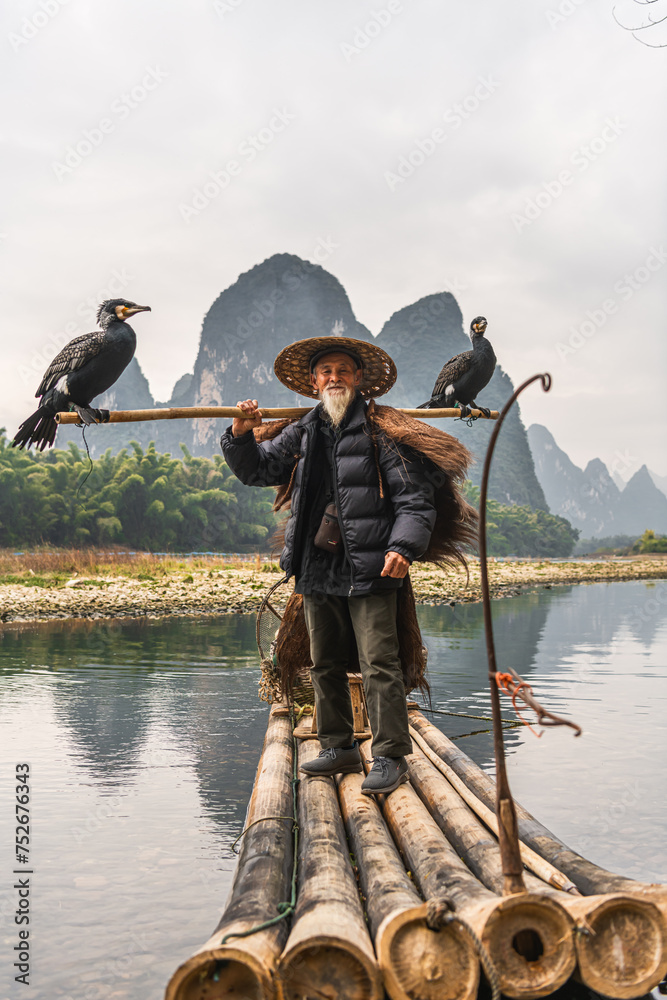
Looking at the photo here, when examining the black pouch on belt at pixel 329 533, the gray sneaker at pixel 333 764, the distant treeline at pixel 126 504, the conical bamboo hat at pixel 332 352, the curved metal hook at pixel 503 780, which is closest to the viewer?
the curved metal hook at pixel 503 780

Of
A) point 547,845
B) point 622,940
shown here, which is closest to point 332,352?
point 547,845

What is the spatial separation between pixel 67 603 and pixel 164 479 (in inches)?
923

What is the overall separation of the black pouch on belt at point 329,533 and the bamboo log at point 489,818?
1014 mm

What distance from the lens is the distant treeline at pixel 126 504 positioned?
108 feet

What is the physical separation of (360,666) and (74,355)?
192 centimetres

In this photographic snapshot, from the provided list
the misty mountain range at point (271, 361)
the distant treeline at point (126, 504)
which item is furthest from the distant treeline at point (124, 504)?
the misty mountain range at point (271, 361)

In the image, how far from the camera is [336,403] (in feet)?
10.1

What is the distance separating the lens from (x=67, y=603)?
1436 centimetres

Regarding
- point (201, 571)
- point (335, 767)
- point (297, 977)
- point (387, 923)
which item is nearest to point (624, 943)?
point (387, 923)

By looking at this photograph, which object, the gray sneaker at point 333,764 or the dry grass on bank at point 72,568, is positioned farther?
the dry grass on bank at point 72,568

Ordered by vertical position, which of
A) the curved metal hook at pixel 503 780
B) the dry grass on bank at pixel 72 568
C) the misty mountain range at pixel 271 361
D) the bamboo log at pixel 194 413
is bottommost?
the dry grass on bank at pixel 72 568

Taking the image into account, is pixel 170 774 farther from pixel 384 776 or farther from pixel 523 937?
pixel 523 937

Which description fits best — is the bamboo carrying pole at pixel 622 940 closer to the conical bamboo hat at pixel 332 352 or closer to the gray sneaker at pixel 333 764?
the gray sneaker at pixel 333 764

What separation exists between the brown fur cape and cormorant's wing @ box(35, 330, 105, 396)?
33.4 inches
